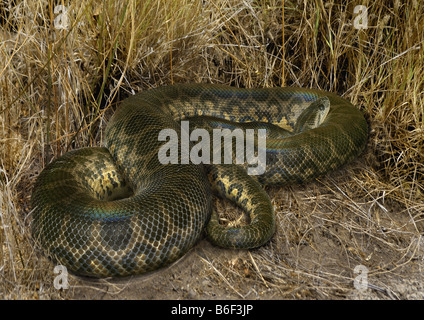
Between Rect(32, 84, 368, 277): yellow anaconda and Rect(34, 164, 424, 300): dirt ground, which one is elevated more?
Rect(32, 84, 368, 277): yellow anaconda

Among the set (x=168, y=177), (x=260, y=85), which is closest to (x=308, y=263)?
(x=168, y=177)

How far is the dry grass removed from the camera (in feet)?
13.6

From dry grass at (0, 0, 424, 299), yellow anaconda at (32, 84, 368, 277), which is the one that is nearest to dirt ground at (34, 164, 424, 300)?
dry grass at (0, 0, 424, 299)

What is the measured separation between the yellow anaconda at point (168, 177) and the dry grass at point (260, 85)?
Result: 0.66 ft

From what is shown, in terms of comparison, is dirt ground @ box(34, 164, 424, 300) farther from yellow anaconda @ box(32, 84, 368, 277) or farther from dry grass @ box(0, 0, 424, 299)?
yellow anaconda @ box(32, 84, 368, 277)

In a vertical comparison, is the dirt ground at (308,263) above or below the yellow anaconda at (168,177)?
below

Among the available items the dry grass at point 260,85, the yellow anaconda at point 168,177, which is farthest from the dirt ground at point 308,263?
the yellow anaconda at point 168,177

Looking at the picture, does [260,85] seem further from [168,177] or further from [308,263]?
[308,263]

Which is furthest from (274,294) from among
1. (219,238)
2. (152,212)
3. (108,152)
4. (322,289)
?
(108,152)

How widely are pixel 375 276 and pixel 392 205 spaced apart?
1.17m

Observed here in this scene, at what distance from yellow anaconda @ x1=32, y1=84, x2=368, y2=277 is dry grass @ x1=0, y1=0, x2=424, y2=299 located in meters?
0.20

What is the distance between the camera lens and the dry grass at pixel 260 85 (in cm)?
415

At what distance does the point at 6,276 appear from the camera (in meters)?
3.62

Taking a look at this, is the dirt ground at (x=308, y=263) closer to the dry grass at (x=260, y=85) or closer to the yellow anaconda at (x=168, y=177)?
the dry grass at (x=260, y=85)
